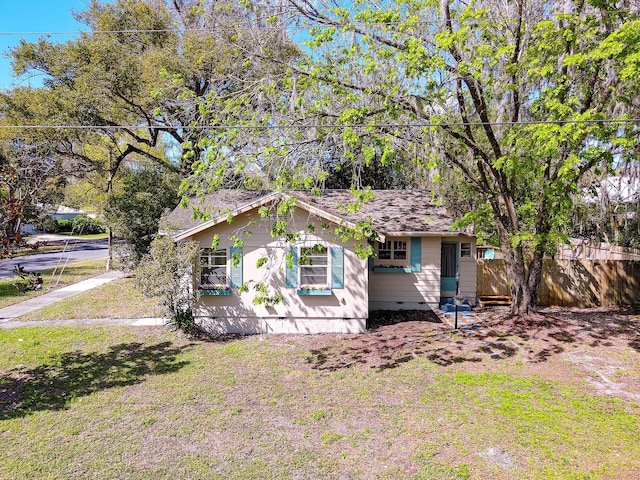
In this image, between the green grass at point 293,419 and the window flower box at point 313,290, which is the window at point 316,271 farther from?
the green grass at point 293,419

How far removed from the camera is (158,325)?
10992 millimetres

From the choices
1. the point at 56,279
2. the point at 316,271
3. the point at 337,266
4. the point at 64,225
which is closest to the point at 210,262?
the point at 316,271

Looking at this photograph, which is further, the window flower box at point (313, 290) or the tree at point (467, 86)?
the window flower box at point (313, 290)

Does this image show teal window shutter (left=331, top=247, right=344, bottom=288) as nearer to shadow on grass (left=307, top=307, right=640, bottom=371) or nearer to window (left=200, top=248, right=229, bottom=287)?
shadow on grass (left=307, top=307, right=640, bottom=371)

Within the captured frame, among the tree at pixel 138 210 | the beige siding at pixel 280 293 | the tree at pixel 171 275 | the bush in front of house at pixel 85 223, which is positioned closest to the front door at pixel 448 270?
the beige siding at pixel 280 293

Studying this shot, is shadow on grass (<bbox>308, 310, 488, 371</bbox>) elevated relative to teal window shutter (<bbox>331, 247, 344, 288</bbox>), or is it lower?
lower

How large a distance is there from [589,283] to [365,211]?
8.14 metres

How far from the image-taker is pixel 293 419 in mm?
6020

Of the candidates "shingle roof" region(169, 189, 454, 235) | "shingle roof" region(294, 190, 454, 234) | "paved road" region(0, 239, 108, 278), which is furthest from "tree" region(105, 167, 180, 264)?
"shingle roof" region(294, 190, 454, 234)

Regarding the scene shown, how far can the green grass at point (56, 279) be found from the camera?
47.3 ft

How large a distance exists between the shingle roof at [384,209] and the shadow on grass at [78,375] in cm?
366

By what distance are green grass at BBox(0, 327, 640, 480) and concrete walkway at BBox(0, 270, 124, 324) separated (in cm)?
421

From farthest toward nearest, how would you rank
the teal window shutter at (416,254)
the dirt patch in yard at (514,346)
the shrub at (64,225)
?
the shrub at (64,225), the teal window shutter at (416,254), the dirt patch in yard at (514,346)

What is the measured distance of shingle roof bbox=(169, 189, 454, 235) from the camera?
11945mm
